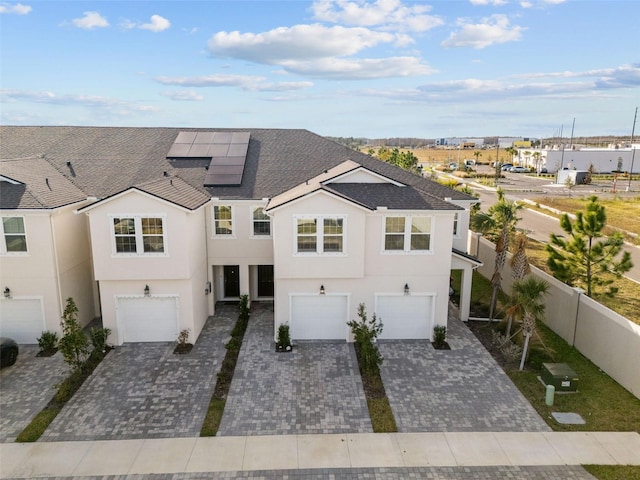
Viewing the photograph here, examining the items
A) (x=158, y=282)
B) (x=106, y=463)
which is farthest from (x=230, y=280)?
(x=106, y=463)

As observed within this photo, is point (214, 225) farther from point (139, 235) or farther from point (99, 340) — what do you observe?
point (99, 340)

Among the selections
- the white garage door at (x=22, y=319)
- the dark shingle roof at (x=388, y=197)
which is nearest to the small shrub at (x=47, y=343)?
the white garage door at (x=22, y=319)

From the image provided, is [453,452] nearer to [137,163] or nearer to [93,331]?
[93,331]

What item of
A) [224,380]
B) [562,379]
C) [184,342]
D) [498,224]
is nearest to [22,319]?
[184,342]

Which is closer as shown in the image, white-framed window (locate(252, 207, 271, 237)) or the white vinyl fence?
the white vinyl fence

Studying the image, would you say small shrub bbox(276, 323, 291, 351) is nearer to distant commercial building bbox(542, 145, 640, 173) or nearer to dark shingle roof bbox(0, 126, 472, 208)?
dark shingle roof bbox(0, 126, 472, 208)

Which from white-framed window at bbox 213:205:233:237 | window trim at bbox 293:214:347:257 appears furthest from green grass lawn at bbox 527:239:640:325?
white-framed window at bbox 213:205:233:237

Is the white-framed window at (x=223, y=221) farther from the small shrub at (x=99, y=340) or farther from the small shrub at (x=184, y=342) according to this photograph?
the small shrub at (x=99, y=340)
